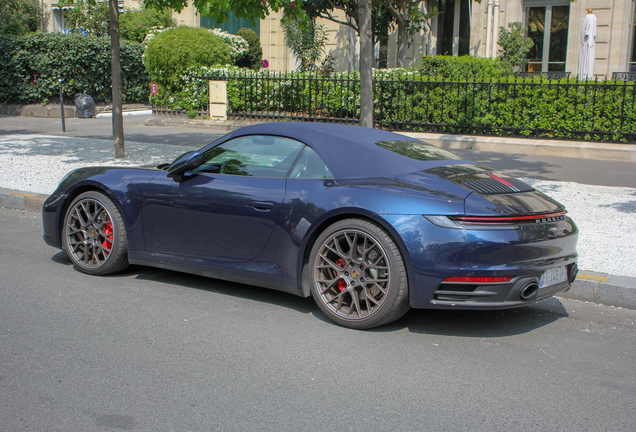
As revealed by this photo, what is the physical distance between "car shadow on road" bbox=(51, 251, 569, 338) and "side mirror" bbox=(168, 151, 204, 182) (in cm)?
94

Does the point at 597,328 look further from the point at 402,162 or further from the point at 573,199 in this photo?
the point at 573,199

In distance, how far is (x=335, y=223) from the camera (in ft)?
13.8

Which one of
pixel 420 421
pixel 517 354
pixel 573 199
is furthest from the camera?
pixel 573 199

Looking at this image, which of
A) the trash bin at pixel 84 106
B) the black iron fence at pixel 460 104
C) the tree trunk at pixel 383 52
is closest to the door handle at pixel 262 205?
the black iron fence at pixel 460 104

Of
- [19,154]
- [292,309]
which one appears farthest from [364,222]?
[19,154]

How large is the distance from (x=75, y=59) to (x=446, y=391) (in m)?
21.3

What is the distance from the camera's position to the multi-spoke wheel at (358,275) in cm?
398

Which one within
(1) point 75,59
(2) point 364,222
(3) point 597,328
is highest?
(1) point 75,59

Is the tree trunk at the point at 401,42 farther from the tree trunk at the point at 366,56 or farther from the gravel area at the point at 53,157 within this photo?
the tree trunk at the point at 366,56

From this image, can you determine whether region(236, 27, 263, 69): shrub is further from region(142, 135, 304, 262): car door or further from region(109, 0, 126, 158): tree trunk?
region(142, 135, 304, 262): car door

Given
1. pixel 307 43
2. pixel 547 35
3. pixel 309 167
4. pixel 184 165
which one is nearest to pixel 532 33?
pixel 547 35

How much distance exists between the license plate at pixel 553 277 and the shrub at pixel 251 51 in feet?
72.7

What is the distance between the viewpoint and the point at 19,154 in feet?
39.1

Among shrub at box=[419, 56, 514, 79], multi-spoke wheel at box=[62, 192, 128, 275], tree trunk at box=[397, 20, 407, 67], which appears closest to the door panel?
multi-spoke wheel at box=[62, 192, 128, 275]
